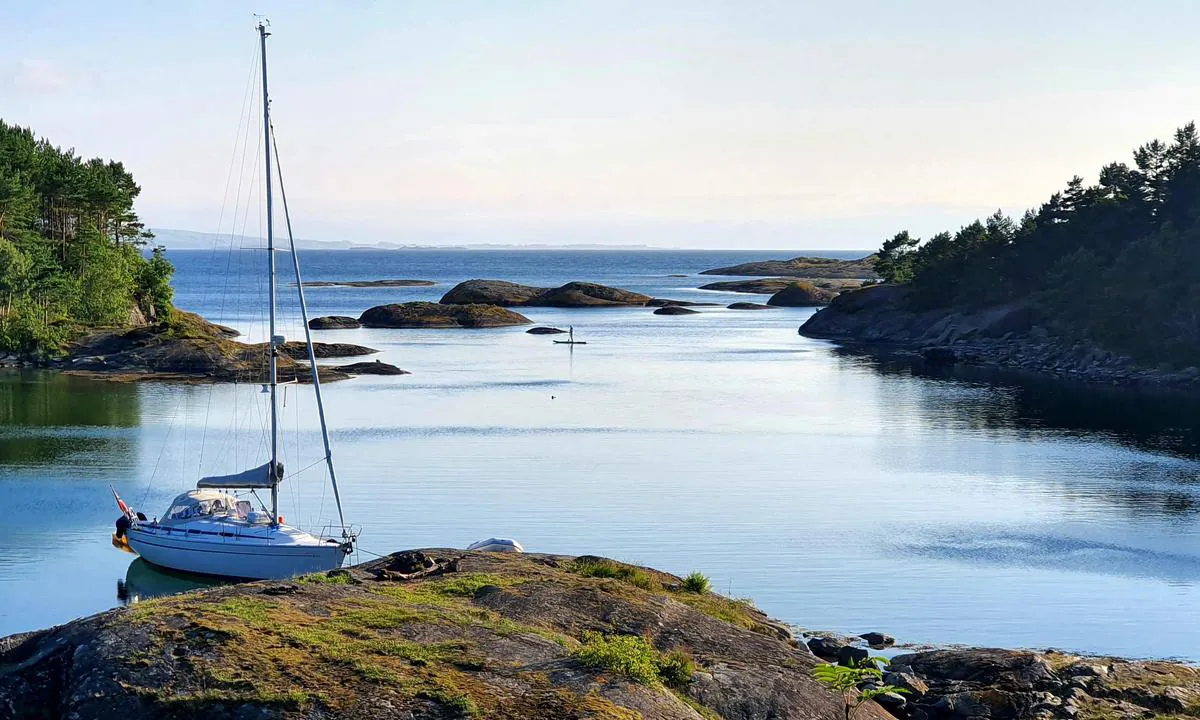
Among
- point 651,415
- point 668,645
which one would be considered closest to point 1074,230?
point 651,415

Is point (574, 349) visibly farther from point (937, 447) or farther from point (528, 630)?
point (528, 630)

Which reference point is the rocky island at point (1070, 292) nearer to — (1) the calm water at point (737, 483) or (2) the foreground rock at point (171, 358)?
(1) the calm water at point (737, 483)

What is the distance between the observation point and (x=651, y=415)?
6919 cm

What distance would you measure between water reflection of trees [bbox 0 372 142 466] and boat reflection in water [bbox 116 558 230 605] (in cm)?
1895

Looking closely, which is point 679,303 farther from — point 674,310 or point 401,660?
point 401,660

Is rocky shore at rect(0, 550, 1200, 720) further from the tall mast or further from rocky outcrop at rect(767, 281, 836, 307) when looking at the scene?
rocky outcrop at rect(767, 281, 836, 307)

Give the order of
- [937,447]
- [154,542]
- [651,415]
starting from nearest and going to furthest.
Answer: [154,542] < [937,447] < [651,415]

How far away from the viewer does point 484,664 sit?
59.1 ft

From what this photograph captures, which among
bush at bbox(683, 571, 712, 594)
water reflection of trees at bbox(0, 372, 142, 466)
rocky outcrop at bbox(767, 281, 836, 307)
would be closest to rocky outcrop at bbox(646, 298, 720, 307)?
rocky outcrop at bbox(767, 281, 836, 307)

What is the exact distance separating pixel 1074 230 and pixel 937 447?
2214 inches

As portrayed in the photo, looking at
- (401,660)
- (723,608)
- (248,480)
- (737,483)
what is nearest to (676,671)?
(401,660)

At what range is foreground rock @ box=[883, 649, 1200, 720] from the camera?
67.0 ft

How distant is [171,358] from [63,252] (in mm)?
24413

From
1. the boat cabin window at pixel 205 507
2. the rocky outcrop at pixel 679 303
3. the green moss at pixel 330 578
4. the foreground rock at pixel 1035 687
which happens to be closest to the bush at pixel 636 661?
the foreground rock at pixel 1035 687
